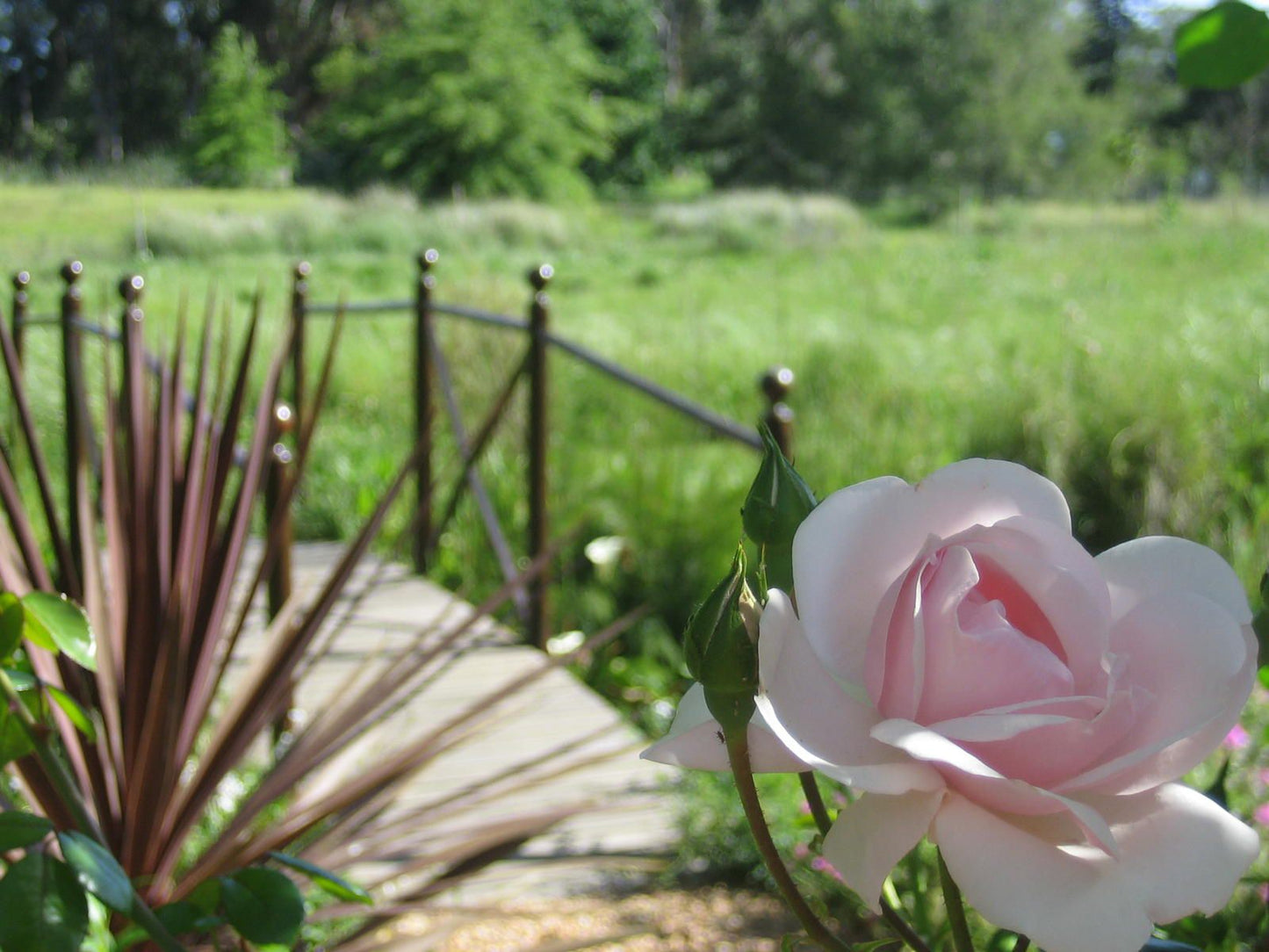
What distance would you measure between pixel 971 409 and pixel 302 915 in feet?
12.8

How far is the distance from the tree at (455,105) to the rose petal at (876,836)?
4.39 metres

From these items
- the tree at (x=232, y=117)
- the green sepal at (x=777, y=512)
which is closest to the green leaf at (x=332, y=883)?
the green sepal at (x=777, y=512)

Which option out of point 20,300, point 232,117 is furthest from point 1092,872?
point 232,117

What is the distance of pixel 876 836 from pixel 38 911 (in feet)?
0.78

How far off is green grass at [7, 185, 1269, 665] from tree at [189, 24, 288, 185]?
100mm

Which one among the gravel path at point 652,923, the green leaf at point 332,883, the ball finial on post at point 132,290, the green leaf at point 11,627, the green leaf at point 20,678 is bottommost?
the gravel path at point 652,923

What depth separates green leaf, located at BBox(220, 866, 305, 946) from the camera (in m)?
0.38

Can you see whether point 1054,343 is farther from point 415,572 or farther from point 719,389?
point 415,572

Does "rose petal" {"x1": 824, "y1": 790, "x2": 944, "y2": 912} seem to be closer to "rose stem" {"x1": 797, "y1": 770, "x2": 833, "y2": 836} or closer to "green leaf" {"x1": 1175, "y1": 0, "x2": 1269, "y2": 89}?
"rose stem" {"x1": 797, "y1": 770, "x2": 833, "y2": 836}

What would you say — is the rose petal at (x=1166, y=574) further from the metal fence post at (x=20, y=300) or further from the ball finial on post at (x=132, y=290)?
the metal fence post at (x=20, y=300)

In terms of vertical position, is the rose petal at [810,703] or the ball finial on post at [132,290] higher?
the rose petal at [810,703]

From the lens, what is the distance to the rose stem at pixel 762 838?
215 mm

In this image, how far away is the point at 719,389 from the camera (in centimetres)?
500

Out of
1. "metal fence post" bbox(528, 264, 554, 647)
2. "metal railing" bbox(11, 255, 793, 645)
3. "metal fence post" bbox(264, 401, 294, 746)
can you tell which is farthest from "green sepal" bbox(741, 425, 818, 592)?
"metal fence post" bbox(528, 264, 554, 647)
